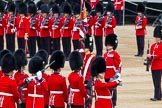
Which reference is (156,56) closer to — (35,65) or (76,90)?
(76,90)

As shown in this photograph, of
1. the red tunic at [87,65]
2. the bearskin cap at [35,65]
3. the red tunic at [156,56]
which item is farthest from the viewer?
the red tunic at [156,56]

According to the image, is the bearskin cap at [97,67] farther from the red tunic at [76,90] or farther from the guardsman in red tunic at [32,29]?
the guardsman in red tunic at [32,29]

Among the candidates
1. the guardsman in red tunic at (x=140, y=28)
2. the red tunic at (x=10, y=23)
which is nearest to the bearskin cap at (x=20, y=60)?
the red tunic at (x=10, y=23)

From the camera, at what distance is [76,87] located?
44.1 ft

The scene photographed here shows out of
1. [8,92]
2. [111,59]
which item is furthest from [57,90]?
[111,59]

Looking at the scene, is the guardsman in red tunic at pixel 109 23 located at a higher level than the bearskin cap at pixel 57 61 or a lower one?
higher

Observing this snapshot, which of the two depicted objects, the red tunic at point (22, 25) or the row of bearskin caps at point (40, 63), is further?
the red tunic at point (22, 25)

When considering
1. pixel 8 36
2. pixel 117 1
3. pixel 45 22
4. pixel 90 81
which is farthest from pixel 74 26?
pixel 90 81

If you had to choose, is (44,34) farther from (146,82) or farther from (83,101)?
(83,101)

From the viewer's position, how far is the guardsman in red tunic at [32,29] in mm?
21625

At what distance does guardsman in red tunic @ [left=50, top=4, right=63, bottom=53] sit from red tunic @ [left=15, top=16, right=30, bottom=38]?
0.68m

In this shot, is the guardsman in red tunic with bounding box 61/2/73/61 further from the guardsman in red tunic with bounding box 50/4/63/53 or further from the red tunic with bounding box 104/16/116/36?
the red tunic with bounding box 104/16/116/36

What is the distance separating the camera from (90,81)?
13875 millimetres

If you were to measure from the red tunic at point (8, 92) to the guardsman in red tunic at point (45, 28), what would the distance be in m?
8.69
